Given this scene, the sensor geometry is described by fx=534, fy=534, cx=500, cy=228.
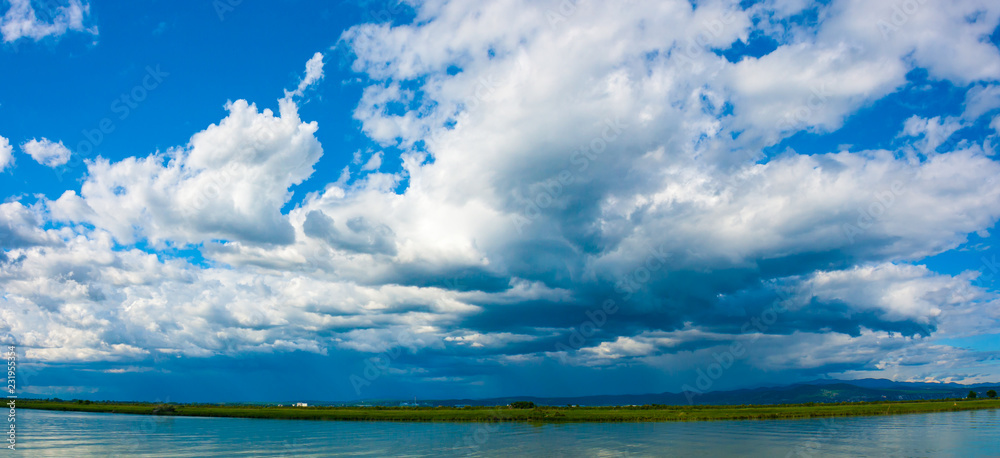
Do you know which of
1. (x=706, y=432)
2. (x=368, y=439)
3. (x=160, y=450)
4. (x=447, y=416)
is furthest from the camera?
(x=447, y=416)

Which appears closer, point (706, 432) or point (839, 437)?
point (839, 437)

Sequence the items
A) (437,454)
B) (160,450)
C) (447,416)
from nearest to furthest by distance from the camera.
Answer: (437,454), (160,450), (447,416)

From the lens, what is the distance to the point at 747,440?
7819 cm

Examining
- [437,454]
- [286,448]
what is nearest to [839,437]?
[437,454]

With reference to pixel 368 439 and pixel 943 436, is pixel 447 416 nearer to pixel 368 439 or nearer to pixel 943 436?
pixel 368 439

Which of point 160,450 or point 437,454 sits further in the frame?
point 160,450

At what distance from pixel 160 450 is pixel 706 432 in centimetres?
8318

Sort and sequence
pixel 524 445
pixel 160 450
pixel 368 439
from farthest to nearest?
pixel 368 439 → pixel 524 445 → pixel 160 450

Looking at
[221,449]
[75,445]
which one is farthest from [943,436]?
[75,445]

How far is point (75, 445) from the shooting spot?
233ft

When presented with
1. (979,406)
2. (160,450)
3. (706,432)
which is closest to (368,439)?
(160,450)

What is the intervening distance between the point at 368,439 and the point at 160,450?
1138 inches

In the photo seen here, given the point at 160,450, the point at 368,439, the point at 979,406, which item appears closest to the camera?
the point at 160,450

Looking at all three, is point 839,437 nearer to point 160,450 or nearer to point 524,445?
point 524,445
